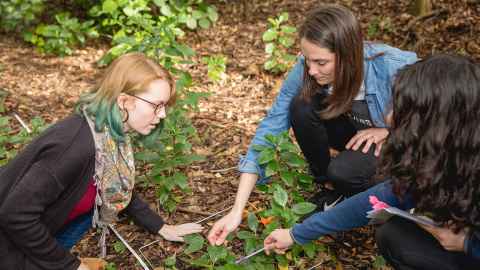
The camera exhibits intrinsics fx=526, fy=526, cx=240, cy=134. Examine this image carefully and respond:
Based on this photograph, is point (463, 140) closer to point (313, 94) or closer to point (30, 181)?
point (313, 94)

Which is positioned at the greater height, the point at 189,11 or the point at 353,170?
the point at 189,11

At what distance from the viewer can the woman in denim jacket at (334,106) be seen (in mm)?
2363

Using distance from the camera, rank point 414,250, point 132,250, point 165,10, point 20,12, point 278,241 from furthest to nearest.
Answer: point 20,12 < point 165,10 < point 132,250 < point 278,241 < point 414,250

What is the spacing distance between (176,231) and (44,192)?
85 cm

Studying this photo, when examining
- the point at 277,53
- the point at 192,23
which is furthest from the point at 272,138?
the point at 192,23

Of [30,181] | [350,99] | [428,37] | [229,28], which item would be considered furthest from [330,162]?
[229,28]

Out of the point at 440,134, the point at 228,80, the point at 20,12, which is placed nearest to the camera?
the point at 440,134

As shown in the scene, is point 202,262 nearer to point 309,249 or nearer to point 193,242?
point 193,242

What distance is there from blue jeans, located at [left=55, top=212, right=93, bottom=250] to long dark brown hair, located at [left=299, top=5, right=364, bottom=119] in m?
1.33

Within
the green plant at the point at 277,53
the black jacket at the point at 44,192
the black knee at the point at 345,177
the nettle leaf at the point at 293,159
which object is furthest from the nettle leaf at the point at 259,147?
the green plant at the point at 277,53

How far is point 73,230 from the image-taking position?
8.26 feet

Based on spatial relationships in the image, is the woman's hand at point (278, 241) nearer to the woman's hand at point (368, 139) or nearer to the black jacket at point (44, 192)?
the woman's hand at point (368, 139)

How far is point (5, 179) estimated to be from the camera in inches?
82.3

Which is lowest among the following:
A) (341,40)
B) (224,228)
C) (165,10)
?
(224,228)
